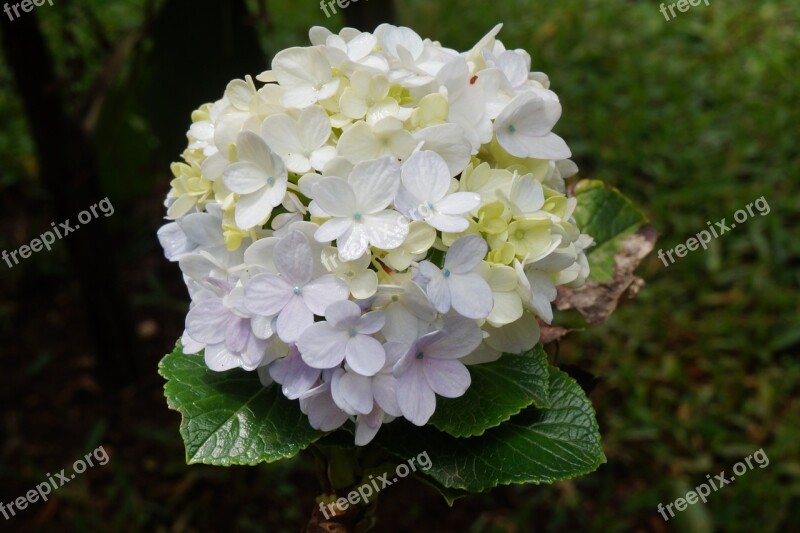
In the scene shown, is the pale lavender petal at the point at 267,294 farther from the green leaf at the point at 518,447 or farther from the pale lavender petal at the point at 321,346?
the green leaf at the point at 518,447

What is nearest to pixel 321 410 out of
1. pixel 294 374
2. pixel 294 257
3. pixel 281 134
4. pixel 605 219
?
pixel 294 374

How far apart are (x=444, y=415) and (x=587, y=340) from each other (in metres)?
1.65

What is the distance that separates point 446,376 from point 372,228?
0.14 metres

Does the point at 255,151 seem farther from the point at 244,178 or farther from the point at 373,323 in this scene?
the point at 373,323

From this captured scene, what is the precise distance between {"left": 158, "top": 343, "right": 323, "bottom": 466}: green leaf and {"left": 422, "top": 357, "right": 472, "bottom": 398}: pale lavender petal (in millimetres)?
127

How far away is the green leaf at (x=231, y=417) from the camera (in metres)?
0.69

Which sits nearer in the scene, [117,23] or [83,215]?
[83,215]

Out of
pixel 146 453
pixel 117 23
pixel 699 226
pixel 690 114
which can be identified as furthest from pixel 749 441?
pixel 117 23

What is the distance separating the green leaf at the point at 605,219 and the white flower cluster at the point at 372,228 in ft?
0.80

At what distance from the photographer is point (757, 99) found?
112 inches

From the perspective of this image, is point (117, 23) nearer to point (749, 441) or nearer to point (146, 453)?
point (146, 453)

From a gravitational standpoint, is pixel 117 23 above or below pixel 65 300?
above

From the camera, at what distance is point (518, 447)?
75 cm

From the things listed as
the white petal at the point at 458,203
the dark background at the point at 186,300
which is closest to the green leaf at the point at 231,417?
the white petal at the point at 458,203
